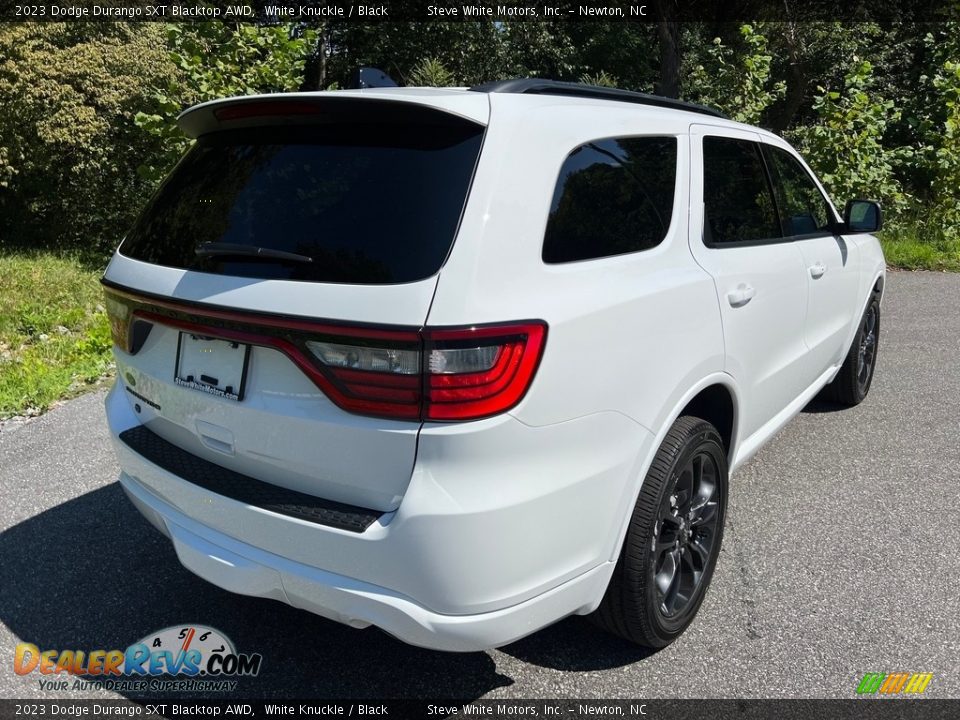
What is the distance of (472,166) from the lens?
194 centimetres

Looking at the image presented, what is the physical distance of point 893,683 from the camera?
2445 mm

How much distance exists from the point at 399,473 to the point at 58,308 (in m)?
6.59

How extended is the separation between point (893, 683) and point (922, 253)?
980cm

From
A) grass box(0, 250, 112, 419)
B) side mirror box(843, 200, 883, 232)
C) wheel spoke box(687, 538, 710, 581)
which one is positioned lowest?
grass box(0, 250, 112, 419)

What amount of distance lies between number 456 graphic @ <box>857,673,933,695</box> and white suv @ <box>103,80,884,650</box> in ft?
1.87

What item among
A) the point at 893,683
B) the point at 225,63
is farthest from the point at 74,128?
the point at 893,683

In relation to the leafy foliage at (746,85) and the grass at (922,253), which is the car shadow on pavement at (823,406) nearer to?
the grass at (922,253)

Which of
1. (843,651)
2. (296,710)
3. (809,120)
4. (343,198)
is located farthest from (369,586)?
(809,120)

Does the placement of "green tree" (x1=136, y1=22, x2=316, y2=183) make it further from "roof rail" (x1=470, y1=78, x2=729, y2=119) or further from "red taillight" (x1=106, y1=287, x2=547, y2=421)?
"red taillight" (x1=106, y1=287, x2=547, y2=421)

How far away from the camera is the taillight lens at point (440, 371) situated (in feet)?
5.87

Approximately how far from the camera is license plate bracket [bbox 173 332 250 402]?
2064mm

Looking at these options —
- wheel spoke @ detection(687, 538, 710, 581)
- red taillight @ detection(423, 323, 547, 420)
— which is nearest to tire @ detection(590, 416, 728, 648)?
wheel spoke @ detection(687, 538, 710, 581)

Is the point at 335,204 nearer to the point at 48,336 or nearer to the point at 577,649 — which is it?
the point at 577,649

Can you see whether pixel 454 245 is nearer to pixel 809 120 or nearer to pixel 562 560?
pixel 562 560
